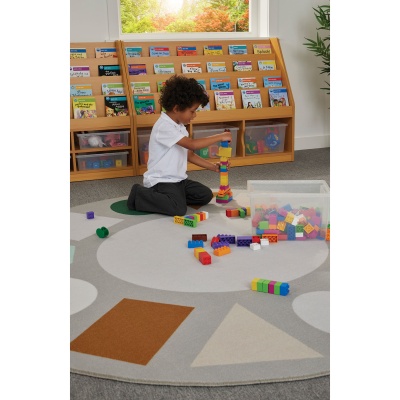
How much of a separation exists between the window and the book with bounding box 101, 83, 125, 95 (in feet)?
1.87

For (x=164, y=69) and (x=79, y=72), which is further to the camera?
(x=164, y=69)

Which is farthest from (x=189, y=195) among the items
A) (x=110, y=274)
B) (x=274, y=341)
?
(x=274, y=341)

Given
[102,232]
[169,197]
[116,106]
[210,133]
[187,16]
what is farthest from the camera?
[187,16]

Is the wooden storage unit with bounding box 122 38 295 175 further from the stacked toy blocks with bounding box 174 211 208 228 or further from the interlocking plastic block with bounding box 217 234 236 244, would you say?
the interlocking plastic block with bounding box 217 234 236 244

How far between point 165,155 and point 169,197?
262 millimetres

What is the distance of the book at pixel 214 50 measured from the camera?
13.7 feet

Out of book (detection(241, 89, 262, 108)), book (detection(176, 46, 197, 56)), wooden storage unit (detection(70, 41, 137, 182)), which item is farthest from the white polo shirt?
book (detection(176, 46, 197, 56))

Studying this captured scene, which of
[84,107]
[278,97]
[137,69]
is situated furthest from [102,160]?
[278,97]

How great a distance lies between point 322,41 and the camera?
440 centimetres

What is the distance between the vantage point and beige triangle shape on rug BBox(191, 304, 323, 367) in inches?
53.9

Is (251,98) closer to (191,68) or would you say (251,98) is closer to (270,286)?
(191,68)

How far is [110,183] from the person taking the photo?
11.7 ft
